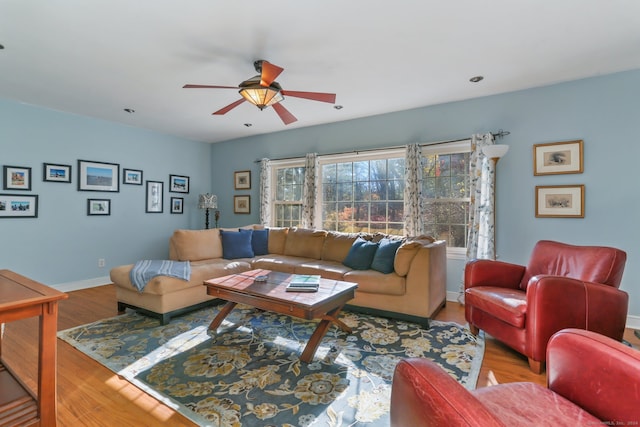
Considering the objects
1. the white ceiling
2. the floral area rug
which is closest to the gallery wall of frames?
the white ceiling

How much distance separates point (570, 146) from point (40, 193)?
21.9 ft

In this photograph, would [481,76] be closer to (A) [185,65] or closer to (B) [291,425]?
(A) [185,65]

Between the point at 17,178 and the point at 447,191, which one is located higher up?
the point at 17,178

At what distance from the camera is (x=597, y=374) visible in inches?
43.1

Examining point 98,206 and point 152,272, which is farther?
point 98,206

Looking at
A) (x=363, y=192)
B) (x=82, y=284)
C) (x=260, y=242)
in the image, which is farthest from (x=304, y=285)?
(x=82, y=284)

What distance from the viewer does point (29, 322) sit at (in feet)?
10.1

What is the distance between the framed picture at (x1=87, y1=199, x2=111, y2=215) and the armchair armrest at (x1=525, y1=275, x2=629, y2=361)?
5653 millimetres

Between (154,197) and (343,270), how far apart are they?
390 cm

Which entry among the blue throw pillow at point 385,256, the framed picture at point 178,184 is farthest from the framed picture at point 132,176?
the blue throw pillow at point 385,256

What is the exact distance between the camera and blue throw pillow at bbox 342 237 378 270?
11.8 ft

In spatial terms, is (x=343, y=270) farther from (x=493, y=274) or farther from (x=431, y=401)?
(x=431, y=401)

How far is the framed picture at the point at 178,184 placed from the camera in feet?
18.8

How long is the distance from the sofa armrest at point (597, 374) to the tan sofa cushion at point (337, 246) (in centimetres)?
288
